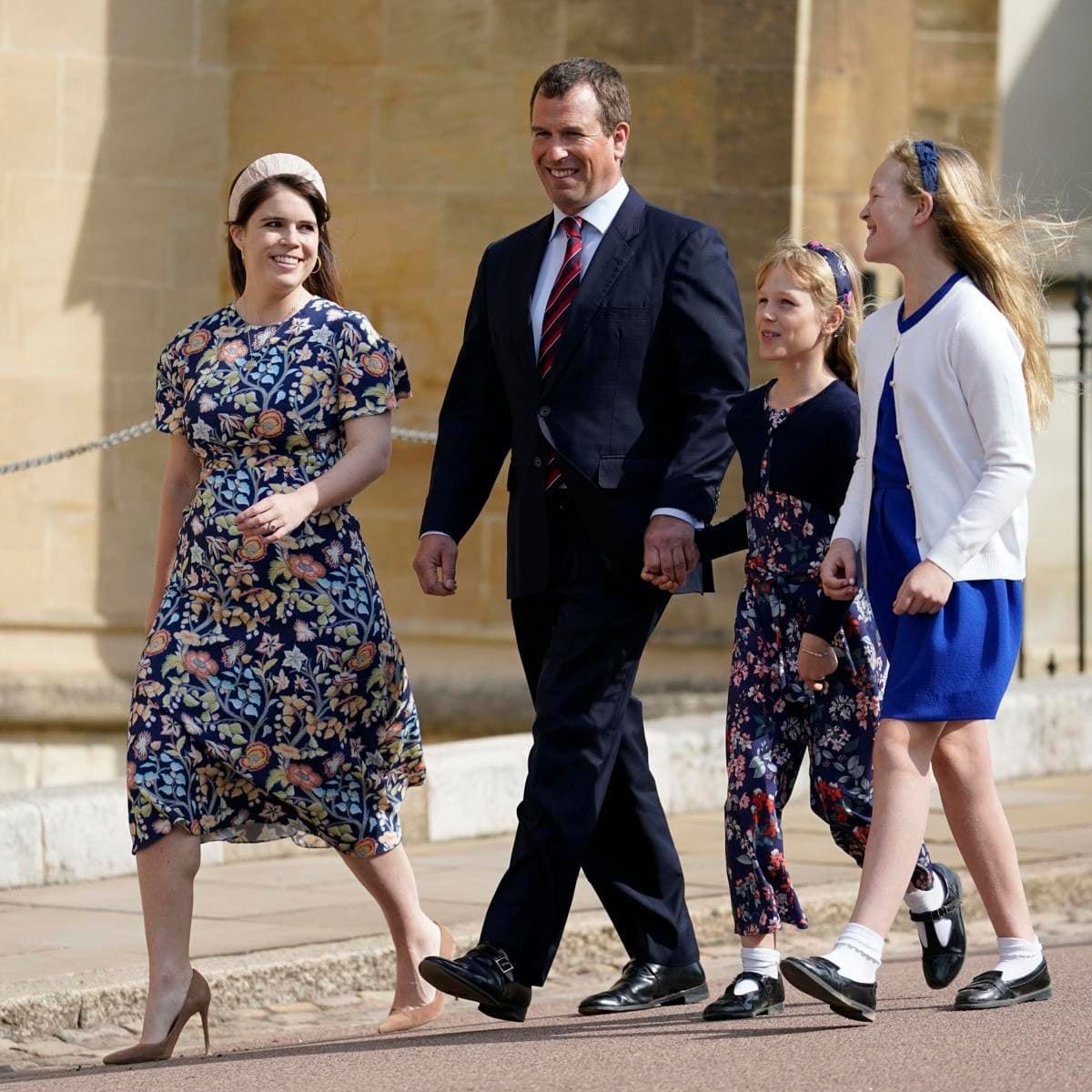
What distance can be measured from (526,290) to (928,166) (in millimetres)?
851

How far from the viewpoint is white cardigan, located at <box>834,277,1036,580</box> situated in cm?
468

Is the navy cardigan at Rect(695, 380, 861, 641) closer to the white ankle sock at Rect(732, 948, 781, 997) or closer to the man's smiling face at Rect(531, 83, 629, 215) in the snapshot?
the man's smiling face at Rect(531, 83, 629, 215)

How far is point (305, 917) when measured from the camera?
20.7ft

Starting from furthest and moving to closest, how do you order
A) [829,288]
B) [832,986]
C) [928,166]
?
[829,288]
[928,166]
[832,986]

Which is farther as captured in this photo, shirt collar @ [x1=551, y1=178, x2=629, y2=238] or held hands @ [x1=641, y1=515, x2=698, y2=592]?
shirt collar @ [x1=551, y1=178, x2=629, y2=238]

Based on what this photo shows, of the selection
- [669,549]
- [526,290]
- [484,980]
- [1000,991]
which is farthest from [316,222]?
[1000,991]

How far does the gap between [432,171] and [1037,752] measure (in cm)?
321

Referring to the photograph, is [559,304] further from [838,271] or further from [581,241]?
[838,271]

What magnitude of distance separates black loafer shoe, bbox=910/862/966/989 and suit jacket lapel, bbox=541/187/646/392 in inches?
51.9

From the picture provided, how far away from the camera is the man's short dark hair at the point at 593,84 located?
197 inches

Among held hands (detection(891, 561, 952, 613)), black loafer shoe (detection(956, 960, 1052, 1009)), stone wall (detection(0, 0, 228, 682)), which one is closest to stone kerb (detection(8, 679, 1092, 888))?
stone wall (detection(0, 0, 228, 682))

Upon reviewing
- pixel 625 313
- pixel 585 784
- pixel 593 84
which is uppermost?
pixel 593 84

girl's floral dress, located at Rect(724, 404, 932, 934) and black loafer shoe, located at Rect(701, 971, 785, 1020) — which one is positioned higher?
girl's floral dress, located at Rect(724, 404, 932, 934)

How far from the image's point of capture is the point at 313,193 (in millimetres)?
5211
